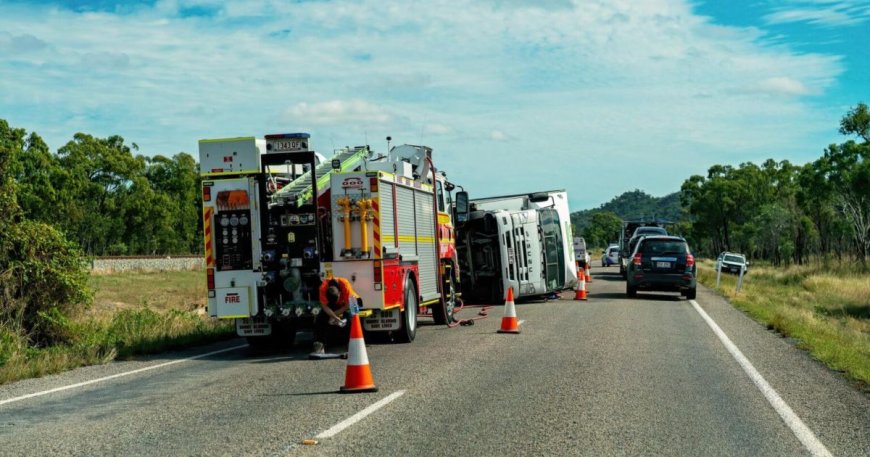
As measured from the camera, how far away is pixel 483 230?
24.7 m

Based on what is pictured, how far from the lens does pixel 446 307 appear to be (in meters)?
18.5

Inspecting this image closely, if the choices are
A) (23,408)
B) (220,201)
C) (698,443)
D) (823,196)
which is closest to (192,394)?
(23,408)

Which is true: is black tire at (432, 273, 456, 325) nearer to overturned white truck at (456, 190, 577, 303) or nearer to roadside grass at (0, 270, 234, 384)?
roadside grass at (0, 270, 234, 384)

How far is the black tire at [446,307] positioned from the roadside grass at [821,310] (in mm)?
6345

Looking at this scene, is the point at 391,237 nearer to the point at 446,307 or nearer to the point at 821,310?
the point at 446,307

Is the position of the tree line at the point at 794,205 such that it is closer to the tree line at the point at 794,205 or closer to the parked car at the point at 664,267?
the tree line at the point at 794,205

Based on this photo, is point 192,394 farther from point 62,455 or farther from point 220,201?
point 220,201

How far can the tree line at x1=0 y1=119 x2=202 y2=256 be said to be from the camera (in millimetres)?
58375

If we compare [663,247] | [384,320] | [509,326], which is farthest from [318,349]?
[663,247]

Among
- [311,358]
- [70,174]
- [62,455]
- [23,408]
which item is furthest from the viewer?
[70,174]

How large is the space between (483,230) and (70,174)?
4702cm

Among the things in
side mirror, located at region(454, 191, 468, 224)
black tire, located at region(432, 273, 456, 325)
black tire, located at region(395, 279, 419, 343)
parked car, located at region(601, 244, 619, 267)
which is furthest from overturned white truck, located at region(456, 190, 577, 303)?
parked car, located at region(601, 244, 619, 267)

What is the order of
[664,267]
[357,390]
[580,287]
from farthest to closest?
[580,287] < [664,267] < [357,390]

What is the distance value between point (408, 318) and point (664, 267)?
1329 centimetres
